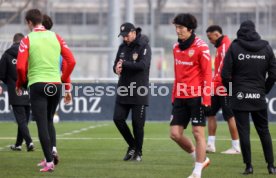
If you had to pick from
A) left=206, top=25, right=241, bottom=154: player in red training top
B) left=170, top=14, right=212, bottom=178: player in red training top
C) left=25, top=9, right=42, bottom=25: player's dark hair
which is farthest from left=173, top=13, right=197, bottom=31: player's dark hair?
left=206, top=25, right=241, bottom=154: player in red training top

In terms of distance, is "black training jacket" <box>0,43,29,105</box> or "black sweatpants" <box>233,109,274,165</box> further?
"black training jacket" <box>0,43,29,105</box>

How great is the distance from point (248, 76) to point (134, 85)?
2551mm

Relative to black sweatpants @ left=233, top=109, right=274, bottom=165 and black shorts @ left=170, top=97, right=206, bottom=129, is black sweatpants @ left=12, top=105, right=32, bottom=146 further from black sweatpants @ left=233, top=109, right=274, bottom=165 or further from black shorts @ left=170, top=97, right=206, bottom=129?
black sweatpants @ left=233, top=109, right=274, bottom=165

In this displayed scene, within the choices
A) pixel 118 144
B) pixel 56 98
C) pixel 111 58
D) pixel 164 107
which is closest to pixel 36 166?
pixel 56 98

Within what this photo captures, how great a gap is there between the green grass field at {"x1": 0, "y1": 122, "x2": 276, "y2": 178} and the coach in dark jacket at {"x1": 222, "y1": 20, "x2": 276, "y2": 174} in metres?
0.59

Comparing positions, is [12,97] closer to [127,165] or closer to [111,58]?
[127,165]

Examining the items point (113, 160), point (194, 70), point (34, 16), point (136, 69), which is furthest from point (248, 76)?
point (113, 160)

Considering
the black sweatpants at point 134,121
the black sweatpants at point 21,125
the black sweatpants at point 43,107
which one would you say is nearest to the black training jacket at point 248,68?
the black sweatpants at point 43,107

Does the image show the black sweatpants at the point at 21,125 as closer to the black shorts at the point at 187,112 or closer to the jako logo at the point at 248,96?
the black shorts at the point at 187,112

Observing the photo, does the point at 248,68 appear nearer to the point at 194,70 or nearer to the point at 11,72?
the point at 194,70

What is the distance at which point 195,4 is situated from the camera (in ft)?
94.3

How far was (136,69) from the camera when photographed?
14.0 m

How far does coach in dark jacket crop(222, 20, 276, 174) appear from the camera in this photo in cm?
1200

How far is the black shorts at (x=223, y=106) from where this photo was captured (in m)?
15.6
